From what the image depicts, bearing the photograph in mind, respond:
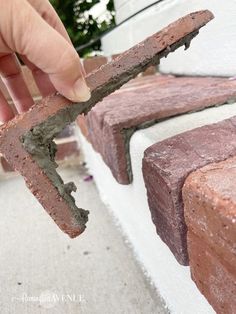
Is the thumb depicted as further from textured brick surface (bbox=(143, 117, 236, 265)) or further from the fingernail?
textured brick surface (bbox=(143, 117, 236, 265))

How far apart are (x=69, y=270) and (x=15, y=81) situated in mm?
668

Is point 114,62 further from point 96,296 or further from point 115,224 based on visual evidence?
point 115,224

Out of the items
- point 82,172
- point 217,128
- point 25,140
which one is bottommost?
point 82,172

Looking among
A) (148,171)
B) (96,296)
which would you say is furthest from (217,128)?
(96,296)

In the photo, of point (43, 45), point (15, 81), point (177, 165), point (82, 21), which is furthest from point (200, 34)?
point (82, 21)

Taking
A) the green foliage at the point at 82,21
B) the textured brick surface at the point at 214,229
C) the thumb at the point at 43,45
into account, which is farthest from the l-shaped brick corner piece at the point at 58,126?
the green foliage at the point at 82,21

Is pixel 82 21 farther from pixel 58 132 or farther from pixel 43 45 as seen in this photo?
pixel 43 45

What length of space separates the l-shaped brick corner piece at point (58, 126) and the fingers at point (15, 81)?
0.25 m

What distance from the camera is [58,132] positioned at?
65 cm

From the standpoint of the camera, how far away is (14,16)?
1.50ft

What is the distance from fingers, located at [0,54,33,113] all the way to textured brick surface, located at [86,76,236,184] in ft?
0.67

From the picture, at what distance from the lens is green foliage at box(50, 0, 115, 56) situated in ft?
8.77

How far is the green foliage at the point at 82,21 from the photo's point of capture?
2.67 meters

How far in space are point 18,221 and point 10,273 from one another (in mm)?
428
